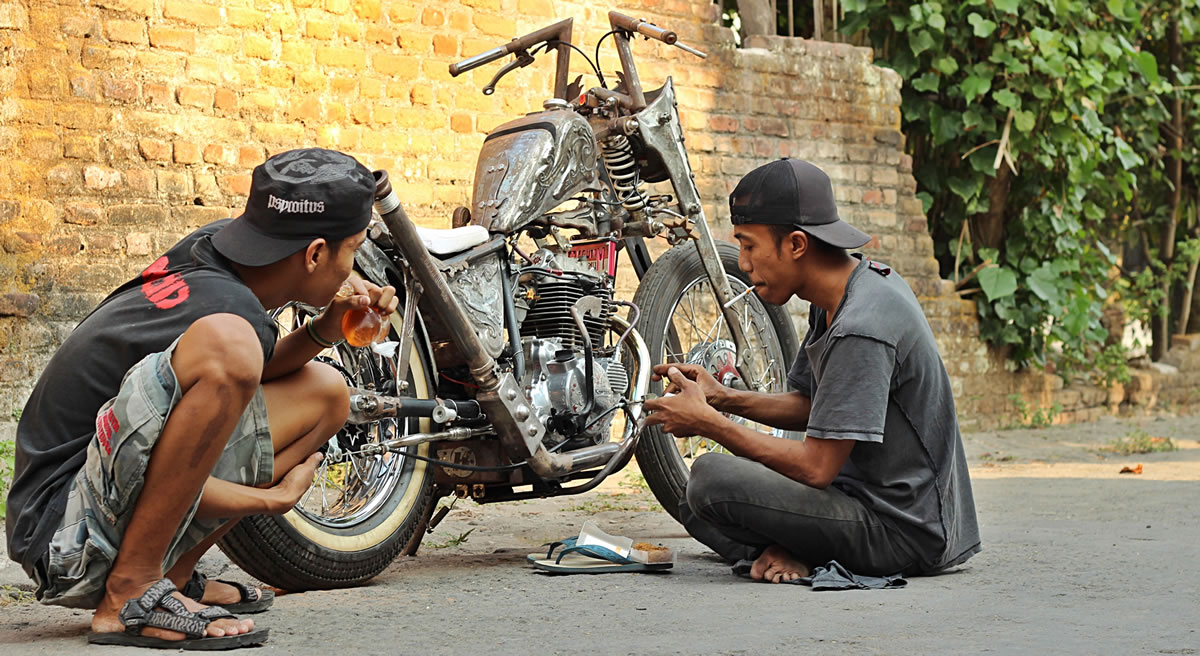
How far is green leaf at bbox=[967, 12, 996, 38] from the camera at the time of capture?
8.20m

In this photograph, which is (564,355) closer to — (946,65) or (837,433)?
(837,433)

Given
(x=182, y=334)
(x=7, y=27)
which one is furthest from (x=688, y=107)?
(x=182, y=334)

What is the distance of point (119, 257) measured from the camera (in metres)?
4.96

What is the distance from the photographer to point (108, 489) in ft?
8.64

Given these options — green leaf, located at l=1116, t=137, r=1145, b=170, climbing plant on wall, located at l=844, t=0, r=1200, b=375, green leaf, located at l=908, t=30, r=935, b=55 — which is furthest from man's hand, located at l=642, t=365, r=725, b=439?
green leaf, located at l=1116, t=137, r=1145, b=170

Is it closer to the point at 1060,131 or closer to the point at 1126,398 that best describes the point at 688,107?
the point at 1060,131

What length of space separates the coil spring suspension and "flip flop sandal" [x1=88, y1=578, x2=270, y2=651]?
7.16 ft

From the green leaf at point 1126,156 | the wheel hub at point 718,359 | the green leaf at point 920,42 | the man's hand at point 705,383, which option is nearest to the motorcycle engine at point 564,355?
the man's hand at point 705,383

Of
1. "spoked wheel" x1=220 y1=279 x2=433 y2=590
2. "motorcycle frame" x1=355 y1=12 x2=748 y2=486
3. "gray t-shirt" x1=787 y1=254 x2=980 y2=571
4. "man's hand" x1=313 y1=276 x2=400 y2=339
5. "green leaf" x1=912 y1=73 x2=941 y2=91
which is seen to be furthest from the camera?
"green leaf" x1=912 y1=73 x2=941 y2=91

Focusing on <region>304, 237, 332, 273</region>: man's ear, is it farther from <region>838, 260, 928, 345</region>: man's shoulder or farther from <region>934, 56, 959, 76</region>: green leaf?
<region>934, 56, 959, 76</region>: green leaf

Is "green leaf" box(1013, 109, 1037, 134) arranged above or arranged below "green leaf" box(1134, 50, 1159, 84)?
below

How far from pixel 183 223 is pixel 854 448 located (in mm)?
2764

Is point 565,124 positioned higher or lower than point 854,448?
higher

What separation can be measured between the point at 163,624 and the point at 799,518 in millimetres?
1599
